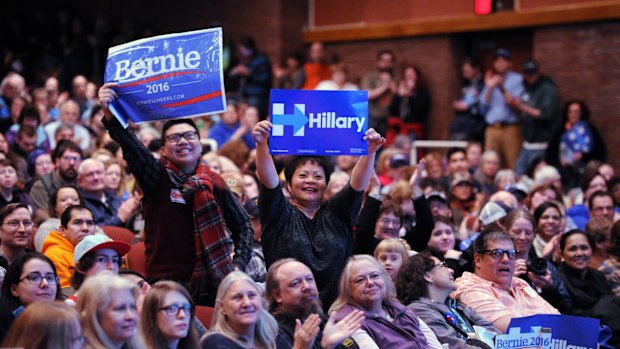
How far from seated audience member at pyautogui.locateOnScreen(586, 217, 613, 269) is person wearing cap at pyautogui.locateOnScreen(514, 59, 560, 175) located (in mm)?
4542

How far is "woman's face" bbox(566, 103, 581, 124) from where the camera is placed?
42.9 ft

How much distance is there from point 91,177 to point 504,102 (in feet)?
23.0

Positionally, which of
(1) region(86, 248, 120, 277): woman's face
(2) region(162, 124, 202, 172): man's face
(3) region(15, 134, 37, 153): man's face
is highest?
(3) region(15, 134, 37, 153): man's face

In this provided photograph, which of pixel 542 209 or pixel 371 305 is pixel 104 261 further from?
pixel 542 209

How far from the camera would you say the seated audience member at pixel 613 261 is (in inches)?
332

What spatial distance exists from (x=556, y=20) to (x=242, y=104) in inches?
162

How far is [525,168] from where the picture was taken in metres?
13.5

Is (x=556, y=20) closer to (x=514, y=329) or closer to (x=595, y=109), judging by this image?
(x=595, y=109)

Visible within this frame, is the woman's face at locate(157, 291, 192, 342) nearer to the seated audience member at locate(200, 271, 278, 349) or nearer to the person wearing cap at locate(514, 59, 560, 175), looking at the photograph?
the seated audience member at locate(200, 271, 278, 349)

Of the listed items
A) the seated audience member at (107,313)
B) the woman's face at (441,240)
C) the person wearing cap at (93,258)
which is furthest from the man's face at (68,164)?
the seated audience member at (107,313)

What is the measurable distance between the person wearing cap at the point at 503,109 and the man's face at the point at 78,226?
8.09m

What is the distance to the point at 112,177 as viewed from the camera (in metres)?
8.93

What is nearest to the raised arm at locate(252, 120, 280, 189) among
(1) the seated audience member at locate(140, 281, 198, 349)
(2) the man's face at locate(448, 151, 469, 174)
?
(1) the seated audience member at locate(140, 281, 198, 349)

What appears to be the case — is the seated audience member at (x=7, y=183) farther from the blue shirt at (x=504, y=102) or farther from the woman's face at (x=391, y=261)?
the blue shirt at (x=504, y=102)
